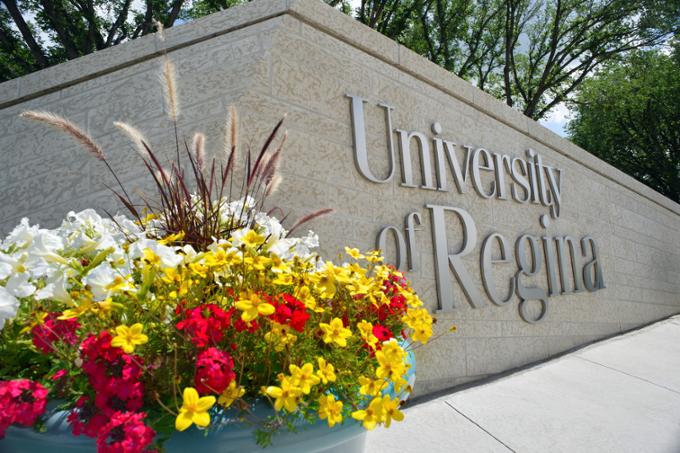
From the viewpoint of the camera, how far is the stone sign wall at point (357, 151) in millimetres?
2551

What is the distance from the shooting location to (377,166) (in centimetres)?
304

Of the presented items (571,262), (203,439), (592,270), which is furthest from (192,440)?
(592,270)

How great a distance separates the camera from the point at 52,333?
3.28ft

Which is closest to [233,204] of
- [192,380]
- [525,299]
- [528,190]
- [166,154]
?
[166,154]

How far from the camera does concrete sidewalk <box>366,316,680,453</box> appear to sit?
223 centimetres

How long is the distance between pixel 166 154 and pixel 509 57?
13404 millimetres

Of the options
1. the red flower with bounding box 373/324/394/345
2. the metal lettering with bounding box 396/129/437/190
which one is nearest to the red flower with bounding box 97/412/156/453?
the red flower with bounding box 373/324/394/345

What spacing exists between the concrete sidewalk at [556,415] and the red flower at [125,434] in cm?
154

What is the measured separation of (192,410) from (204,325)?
17 cm

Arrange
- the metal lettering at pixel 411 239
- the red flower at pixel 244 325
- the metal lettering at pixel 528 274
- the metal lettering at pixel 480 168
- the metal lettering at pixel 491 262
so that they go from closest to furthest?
the red flower at pixel 244 325
the metal lettering at pixel 411 239
the metal lettering at pixel 491 262
the metal lettering at pixel 480 168
the metal lettering at pixel 528 274

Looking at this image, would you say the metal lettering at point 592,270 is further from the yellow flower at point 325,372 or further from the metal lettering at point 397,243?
the yellow flower at point 325,372

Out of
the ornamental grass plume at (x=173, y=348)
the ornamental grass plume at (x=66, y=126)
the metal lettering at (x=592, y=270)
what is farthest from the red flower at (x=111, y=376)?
the metal lettering at (x=592, y=270)

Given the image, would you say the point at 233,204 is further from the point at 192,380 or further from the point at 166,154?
the point at 192,380

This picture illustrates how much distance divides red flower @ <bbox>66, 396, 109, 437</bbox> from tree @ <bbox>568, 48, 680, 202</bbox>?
55.6 feet
